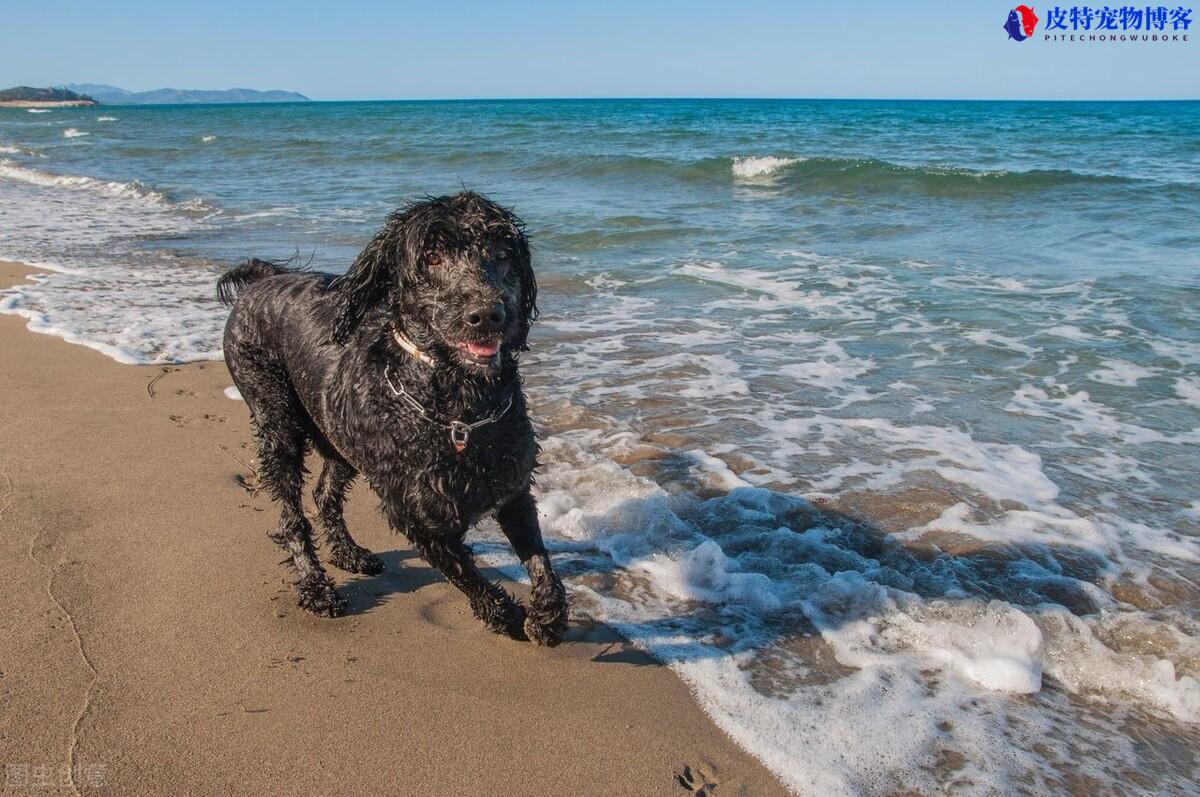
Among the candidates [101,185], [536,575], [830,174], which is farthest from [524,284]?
[101,185]

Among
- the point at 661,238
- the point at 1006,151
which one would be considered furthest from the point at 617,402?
the point at 1006,151

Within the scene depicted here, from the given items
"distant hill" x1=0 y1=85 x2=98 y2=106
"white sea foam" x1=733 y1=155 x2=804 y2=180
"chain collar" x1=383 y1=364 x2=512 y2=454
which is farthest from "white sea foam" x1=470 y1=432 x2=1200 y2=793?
"distant hill" x1=0 y1=85 x2=98 y2=106

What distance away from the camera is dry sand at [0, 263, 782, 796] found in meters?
3.11

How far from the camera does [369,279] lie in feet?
11.8

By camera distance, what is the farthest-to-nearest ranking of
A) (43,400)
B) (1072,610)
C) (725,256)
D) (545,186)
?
(545,186)
(725,256)
(43,400)
(1072,610)

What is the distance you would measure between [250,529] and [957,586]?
398 cm

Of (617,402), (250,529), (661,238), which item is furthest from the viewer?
(661,238)

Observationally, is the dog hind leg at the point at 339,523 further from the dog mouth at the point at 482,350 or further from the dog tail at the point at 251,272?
the dog mouth at the point at 482,350

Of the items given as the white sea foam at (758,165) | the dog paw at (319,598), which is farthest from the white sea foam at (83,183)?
the dog paw at (319,598)

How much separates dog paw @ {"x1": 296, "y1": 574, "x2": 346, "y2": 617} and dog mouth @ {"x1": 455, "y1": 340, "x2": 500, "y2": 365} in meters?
1.68

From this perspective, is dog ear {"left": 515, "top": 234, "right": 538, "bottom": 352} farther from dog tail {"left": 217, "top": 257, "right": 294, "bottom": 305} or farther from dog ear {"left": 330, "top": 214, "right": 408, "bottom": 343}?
dog tail {"left": 217, "top": 257, "right": 294, "bottom": 305}

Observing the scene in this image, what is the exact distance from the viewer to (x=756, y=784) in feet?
10.4

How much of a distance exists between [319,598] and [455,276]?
1.87m

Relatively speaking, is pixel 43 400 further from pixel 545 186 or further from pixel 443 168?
pixel 443 168
